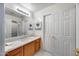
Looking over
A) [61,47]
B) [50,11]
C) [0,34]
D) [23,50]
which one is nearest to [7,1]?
[0,34]

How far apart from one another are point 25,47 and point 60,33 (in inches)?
24.1

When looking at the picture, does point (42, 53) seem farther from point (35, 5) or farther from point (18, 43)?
point (35, 5)

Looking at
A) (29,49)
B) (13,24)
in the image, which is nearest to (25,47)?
(29,49)

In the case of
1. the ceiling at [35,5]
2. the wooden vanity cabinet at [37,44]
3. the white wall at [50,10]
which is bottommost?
the wooden vanity cabinet at [37,44]

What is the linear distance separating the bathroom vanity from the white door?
164mm

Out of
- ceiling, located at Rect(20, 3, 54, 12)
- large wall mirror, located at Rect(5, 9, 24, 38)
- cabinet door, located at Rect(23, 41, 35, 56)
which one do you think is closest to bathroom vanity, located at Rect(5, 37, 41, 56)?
cabinet door, located at Rect(23, 41, 35, 56)

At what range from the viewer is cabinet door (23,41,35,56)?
1.45 m

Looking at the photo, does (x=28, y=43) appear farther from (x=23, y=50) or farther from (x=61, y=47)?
(x=61, y=47)

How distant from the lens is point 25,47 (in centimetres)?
151

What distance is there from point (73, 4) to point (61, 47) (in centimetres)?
69

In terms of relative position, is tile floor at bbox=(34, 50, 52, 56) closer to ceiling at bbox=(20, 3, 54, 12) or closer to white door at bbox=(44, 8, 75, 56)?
white door at bbox=(44, 8, 75, 56)

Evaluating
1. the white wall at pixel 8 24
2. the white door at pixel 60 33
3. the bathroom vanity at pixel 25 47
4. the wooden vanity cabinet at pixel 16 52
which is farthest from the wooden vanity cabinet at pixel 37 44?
the white wall at pixel 8 24

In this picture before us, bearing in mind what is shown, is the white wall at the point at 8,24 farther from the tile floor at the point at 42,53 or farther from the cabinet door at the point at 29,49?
the tile floor at the point at 42,53

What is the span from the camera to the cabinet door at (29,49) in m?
1.45
